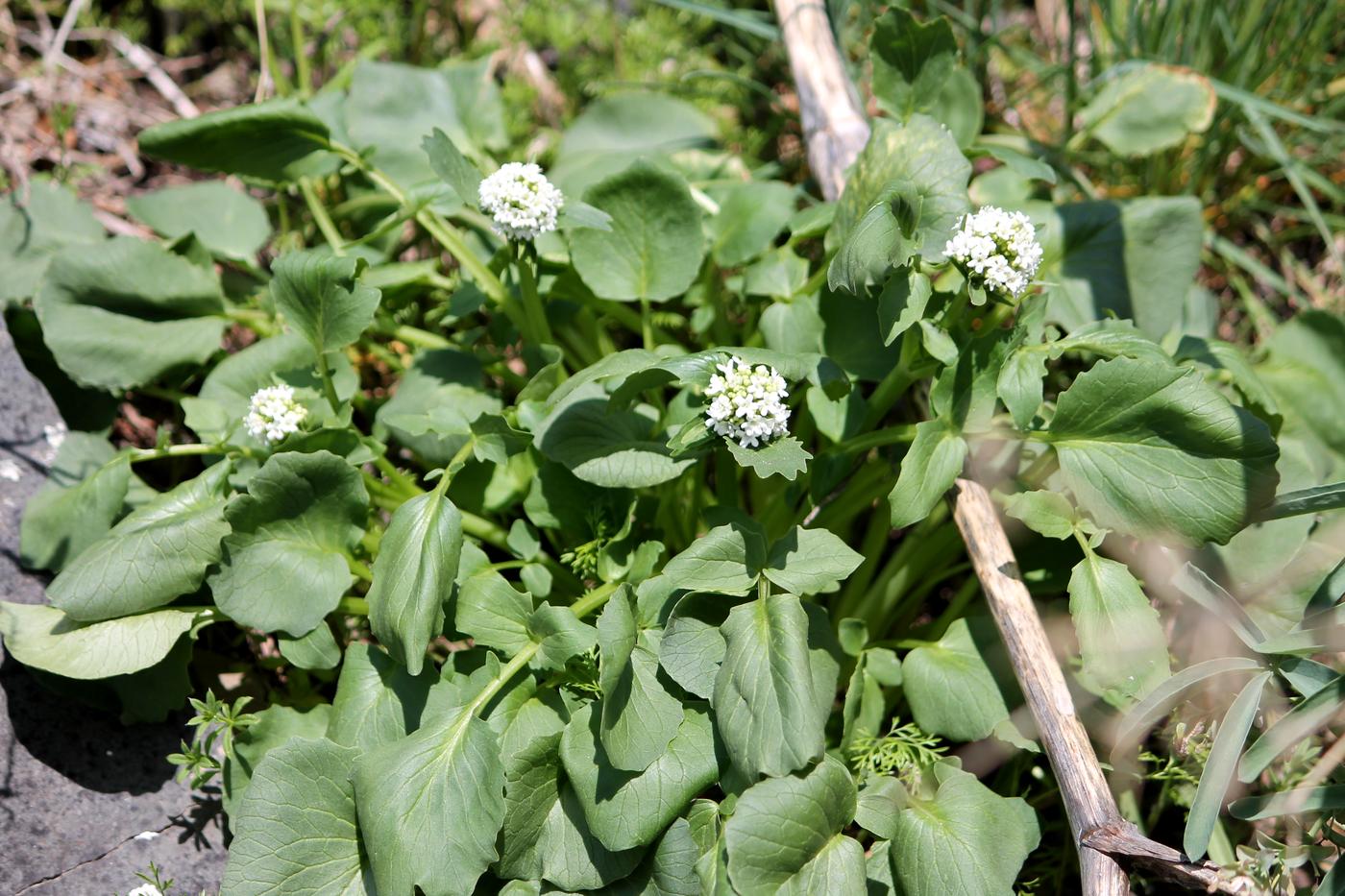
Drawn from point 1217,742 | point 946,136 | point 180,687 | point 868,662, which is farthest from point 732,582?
point 180,687

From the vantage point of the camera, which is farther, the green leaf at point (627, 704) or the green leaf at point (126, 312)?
the green leaf at point (126, 312)

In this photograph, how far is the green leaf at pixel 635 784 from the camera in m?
1.51

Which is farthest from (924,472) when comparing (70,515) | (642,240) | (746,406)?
(70,515)

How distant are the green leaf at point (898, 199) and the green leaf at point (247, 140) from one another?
1.15m

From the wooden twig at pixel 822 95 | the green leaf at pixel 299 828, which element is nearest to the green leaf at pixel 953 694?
the green leaf at pixel 299 828

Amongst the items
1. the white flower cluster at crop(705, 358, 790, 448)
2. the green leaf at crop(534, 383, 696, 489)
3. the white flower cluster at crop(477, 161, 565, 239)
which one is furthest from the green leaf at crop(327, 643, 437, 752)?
the white flower cluster at crop(477, 161, 565, 239)

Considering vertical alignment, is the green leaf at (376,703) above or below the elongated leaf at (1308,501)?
below

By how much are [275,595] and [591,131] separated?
156 centimetres

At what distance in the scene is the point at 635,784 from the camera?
5.02ft

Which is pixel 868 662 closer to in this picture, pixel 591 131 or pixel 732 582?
pixel 732 582

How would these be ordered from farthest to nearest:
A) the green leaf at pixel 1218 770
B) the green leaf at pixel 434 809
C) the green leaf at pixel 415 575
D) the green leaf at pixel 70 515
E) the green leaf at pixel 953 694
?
1. the green leaf at pixel 70 515
2. the green leaf at pixel 953 694
3. the green leaf at pixel 415 575
4. the green leaf at pixel 434 809
5. the green leaf at pixel 1218 770

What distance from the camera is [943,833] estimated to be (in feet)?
5.07

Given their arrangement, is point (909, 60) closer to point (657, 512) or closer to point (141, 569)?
point (657, 512)

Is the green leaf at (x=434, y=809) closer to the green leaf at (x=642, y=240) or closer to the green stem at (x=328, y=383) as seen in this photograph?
the green stem at (x=328, y=383)
